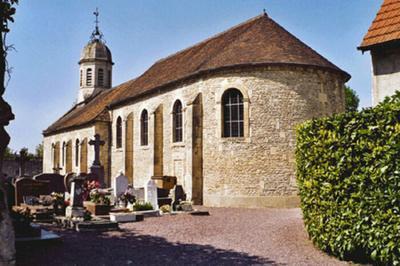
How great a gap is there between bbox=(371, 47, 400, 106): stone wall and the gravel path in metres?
3.90

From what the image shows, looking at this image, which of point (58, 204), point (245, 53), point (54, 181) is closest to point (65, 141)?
point (54, 181)

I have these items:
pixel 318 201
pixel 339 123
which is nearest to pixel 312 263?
pixel 318 201

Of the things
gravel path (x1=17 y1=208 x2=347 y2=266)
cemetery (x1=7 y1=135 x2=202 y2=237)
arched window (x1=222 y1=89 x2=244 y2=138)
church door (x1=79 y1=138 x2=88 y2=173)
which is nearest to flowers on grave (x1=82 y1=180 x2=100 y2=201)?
cemetery (x1=7 y1=135 x2=202 y2=237)

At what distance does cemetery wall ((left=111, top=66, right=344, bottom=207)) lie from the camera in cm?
1664

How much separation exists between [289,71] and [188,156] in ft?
19.2

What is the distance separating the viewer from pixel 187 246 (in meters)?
8.38

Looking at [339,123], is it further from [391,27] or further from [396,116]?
[391,27]

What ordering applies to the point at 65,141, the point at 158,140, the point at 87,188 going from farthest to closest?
the point at 65,141 → the point at 158,140 → the point at 87,188

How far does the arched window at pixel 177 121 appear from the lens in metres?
20.7

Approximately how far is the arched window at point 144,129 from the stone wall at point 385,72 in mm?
15670

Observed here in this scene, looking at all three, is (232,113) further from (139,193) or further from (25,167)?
(25,167)

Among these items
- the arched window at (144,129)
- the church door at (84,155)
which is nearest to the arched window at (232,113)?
the arched window at (144,129)

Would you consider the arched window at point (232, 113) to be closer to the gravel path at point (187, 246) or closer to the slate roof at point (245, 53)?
the slate roof at point (245, 53)

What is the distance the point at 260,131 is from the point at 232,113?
1.55 m
